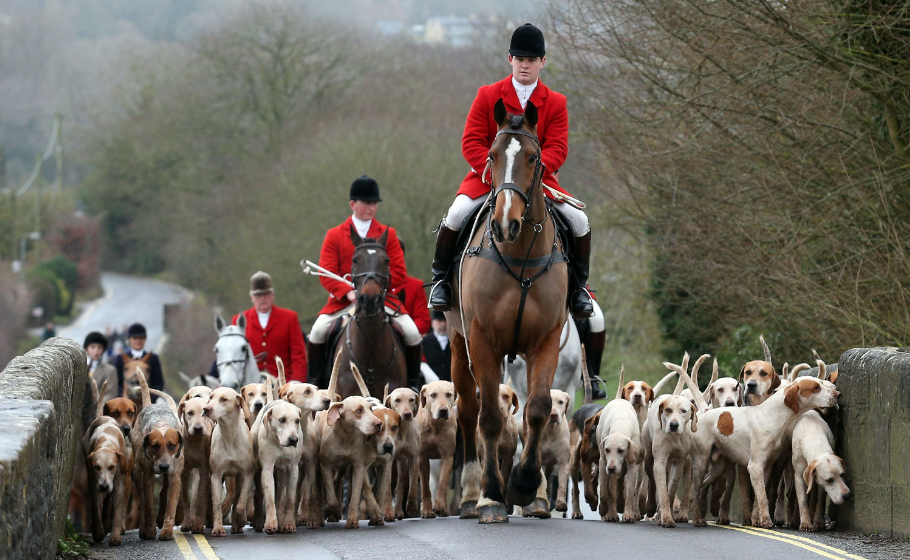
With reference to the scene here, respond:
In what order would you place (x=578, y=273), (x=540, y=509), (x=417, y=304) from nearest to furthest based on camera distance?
(x=578, y=273) < (x=540, y=509) < (x=417, y=304)

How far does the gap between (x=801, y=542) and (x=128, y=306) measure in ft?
187

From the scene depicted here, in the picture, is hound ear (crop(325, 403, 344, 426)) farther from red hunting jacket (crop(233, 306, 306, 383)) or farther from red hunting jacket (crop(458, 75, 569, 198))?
red hunting jacket (crop(233, 306, 306, 383))

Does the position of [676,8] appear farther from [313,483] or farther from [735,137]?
[313,483]

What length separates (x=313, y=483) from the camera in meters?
10.2

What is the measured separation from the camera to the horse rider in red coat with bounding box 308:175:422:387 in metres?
13.0

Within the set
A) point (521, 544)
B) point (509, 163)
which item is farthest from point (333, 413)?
point (509, 163)

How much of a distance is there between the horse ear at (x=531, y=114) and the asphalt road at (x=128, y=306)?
40.6m

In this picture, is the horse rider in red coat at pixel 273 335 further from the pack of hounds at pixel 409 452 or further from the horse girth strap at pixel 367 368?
the pack of hounds at pixel 409 452

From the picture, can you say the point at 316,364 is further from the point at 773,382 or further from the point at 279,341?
the point at 773,382

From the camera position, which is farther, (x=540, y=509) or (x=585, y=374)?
(x=585, y=374)

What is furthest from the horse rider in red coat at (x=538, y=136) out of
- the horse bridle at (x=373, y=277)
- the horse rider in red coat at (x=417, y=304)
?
the horse rider in red coat at (x=417, y=304)

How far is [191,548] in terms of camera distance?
8508mm

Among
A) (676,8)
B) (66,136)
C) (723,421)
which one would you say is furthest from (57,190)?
(723,421)

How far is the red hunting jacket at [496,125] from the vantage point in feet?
31.8
